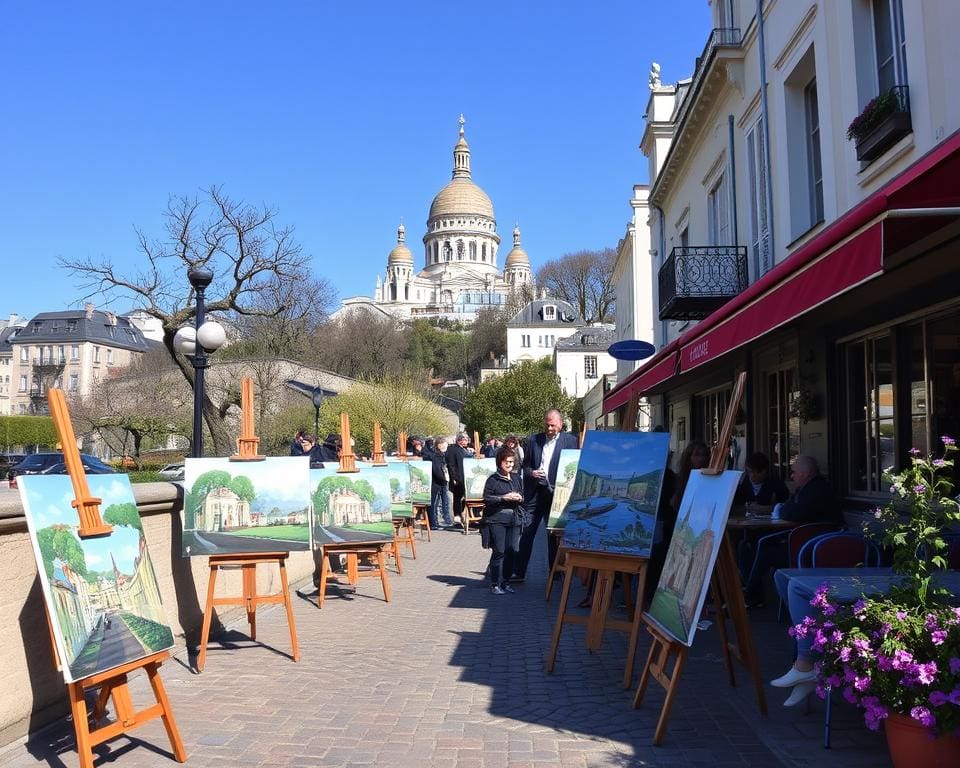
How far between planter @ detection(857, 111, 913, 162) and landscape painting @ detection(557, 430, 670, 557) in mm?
3590

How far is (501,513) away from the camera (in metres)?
10.0

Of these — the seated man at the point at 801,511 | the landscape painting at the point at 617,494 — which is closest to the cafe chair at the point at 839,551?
the landscape painting at the point at 617,494

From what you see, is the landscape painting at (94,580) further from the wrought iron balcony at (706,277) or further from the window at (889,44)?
the wrought iron balcony at (706,277)

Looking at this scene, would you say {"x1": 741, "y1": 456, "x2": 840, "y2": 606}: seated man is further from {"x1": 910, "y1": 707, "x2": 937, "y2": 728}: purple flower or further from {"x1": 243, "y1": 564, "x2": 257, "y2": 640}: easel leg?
{"x1": 243, "y1": 564, "x2": 257, "y2": 640}: easel leg

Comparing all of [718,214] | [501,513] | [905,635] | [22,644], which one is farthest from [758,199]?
[22,644]

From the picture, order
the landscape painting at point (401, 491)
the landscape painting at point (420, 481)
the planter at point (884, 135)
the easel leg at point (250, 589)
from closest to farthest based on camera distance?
the easel leg at point (250, 589) < the planter at point (884, 135) < the landscape painting at point (401, 491) < the landscape painting at point (420, 481)

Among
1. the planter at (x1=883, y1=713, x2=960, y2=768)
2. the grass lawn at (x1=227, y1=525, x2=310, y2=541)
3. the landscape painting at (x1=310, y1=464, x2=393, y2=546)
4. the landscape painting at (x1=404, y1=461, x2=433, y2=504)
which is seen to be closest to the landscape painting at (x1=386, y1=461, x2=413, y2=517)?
the landscape painting at (x1=404, y1=461, x2=433, y2=504)

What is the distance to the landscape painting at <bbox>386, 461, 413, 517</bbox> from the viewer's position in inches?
514

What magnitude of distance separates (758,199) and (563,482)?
5.67 metres

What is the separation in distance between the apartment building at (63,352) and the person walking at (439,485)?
227 ft

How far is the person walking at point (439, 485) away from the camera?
18.8m

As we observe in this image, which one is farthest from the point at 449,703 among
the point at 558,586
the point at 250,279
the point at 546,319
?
the point at 546,319

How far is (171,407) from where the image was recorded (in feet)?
139

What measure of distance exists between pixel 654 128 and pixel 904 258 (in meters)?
16.8
